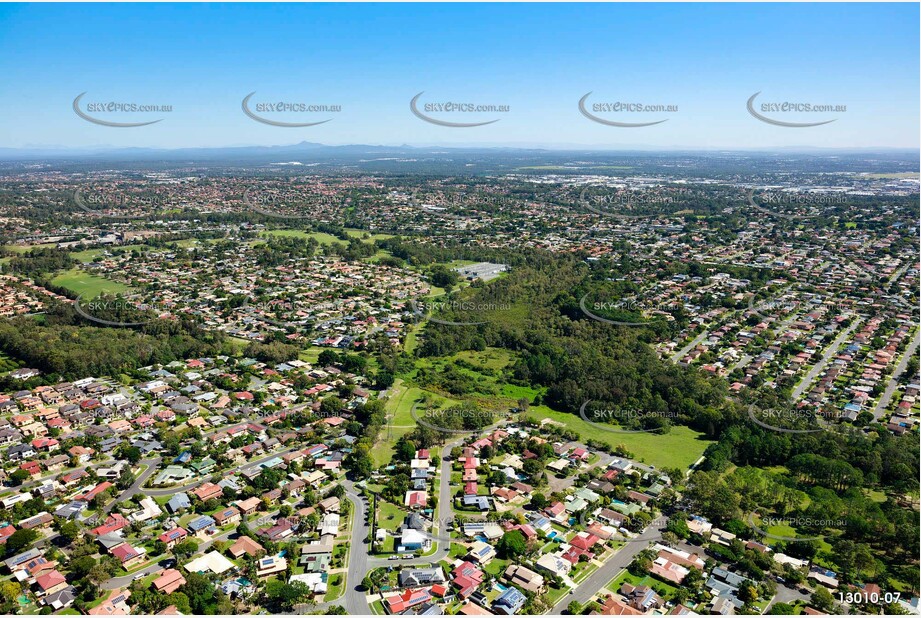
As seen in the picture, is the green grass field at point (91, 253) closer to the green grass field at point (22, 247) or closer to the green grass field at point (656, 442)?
the green grass field at point (22, 247)

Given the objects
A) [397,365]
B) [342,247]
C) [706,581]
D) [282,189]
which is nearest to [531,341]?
[397,365]

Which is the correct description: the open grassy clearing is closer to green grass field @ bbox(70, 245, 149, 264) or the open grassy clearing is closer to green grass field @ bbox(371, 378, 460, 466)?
green grass field @ bbox(70, 245, 149, 264)

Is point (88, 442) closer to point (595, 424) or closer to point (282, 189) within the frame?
point (595, 424)

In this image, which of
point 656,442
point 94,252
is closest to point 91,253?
point 94,252

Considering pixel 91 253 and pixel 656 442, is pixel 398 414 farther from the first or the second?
pixel 91 253

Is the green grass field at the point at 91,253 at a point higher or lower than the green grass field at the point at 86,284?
higher

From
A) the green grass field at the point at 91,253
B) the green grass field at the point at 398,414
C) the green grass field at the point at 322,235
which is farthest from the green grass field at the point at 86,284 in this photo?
the green grass field at the point at 398,414
